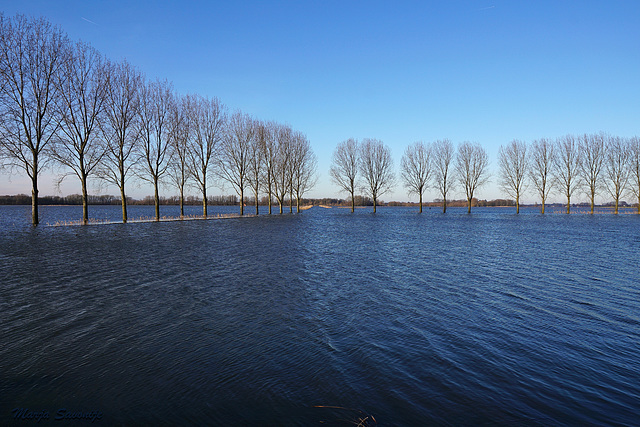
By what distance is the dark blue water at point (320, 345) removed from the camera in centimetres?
391

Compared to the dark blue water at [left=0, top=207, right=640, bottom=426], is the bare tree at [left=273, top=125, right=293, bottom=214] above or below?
above

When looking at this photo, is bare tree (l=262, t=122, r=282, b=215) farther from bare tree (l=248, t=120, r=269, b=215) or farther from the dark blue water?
the dark blue water

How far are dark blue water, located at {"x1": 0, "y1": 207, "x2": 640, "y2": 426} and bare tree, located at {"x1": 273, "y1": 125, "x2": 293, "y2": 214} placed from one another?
49.0 m

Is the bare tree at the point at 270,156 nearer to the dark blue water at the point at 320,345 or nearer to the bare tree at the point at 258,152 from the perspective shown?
the bare tree at the point at 258,152

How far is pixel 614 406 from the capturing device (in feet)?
13.1

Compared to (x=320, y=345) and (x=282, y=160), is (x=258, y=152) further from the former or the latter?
(x=320, y=345)

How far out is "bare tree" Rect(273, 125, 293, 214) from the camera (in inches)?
2343

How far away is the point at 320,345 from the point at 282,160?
56.6 metres

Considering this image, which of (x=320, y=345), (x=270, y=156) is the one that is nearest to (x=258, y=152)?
(x=270, y=156)

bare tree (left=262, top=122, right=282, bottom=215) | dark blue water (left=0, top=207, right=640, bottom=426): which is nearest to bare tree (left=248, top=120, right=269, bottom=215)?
bare tree (left=262, top=122, right=282, bottom=215)

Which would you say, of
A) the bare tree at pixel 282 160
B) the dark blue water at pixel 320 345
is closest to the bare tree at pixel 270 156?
the bare tree at pixel 282 160

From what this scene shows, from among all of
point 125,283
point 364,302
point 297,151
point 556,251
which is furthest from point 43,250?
point 297,151

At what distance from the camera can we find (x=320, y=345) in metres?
5.64

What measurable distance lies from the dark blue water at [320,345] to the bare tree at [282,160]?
4904 cm
